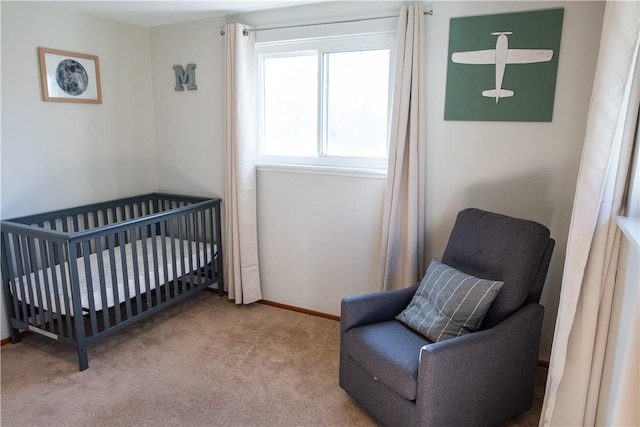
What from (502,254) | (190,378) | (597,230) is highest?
(597,230)

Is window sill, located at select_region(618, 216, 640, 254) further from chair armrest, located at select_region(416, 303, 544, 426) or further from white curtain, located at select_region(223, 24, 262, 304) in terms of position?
white curtain, located at select_region(223, 24, 262, 304)

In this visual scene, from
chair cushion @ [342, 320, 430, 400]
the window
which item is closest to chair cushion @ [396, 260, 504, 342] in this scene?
chair cushion @ [342, 320, 430, 400]

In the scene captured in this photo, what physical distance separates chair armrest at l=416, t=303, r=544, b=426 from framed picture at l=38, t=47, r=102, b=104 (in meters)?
2.87

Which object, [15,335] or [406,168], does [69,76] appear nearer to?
[15,335]

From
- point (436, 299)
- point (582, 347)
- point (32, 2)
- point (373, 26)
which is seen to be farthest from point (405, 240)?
point (32, 2)

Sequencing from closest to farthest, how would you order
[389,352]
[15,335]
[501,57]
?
[389,352] → [501,57] → [15,335]

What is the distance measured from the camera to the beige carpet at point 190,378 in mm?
2104

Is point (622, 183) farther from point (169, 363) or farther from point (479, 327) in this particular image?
point (169, 363)

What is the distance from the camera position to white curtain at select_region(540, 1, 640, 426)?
151cm

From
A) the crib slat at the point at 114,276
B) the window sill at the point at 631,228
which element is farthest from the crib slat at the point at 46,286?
Answer: the window sill at the point at 631,228

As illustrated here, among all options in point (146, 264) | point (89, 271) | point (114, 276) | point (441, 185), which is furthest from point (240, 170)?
point (441, 185)

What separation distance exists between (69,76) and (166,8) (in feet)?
2.73

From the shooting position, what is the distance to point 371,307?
2150 mm

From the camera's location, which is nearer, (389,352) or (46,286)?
(389,352)
